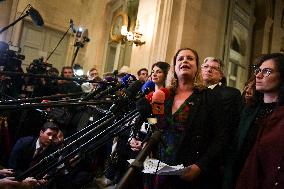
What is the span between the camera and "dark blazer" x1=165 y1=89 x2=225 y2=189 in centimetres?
193

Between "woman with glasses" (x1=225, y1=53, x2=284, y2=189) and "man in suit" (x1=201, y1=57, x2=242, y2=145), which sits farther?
"man in suit" (x1=201, y1=57, x2=242, y2=145)

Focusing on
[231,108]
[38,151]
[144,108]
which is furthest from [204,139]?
[38,151]

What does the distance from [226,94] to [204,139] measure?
0.77 m

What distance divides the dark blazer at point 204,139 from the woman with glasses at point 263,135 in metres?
0.19

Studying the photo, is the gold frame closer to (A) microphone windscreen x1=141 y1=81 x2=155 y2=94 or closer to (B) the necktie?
(B) the necktie

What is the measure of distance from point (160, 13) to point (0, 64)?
3.71m

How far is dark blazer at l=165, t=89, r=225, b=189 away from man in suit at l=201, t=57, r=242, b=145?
0.10 m

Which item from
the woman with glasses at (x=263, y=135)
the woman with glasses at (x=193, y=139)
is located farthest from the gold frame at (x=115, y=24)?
the woman with glasses at (x=193, y=139)

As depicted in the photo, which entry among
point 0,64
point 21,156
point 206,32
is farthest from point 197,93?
point 206,32

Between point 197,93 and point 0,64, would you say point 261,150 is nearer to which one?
point 197,93

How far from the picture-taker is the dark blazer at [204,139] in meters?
1.93

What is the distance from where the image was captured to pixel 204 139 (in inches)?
79.4

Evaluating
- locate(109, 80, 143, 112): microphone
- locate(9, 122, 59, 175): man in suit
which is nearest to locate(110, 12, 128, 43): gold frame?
locate(9, 122, 59, 175): man in suit

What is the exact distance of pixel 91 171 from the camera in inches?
169
